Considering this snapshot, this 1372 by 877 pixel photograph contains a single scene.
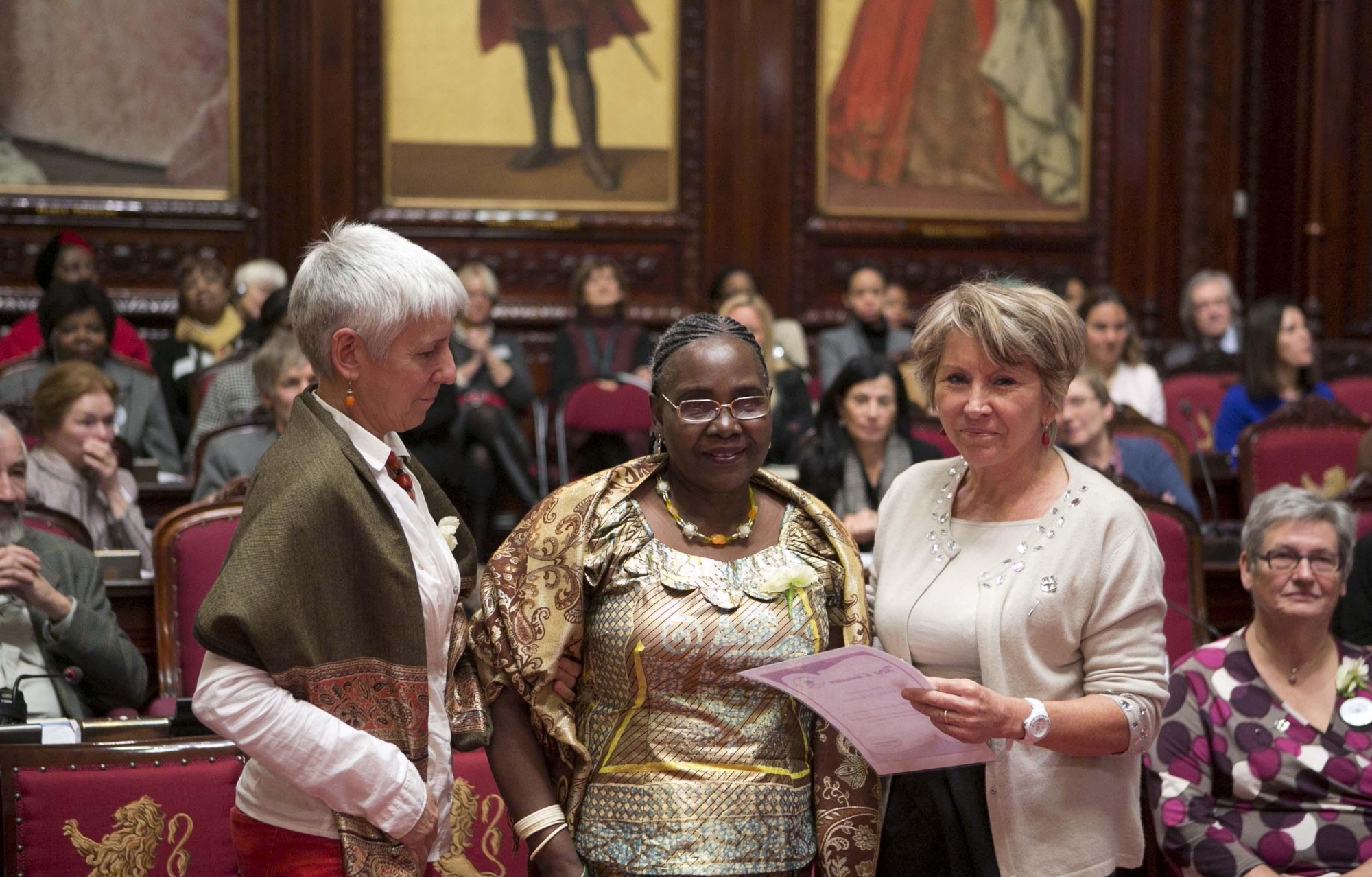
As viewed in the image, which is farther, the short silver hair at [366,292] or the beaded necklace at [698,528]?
the beaded necklace at [698,528]

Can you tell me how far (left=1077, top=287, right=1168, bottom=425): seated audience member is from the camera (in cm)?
638

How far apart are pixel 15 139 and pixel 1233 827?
6760 mm

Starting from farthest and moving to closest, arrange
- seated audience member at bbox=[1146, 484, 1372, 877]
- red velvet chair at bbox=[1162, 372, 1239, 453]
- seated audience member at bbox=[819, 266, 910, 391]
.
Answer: seated audience member at bbox=[819, 266, 910, 391] → red velvet chair at bbox=[1162, 372, 1239, 453] → seated audience member at bbox=[1146, 484, 1372, 877]

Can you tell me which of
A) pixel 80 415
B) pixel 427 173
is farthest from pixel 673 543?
pixel 427 173

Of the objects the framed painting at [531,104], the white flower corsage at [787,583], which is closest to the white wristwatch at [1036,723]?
the white flower corsage at [787,583]

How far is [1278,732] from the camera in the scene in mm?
2732

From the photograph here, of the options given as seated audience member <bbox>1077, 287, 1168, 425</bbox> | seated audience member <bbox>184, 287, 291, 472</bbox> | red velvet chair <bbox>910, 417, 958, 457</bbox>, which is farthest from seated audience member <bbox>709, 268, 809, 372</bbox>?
seated audience member <bbox>184, 287, 291, 472</bbox>

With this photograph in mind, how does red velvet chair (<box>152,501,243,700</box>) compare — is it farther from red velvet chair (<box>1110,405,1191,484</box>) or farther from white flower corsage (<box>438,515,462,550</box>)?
red velvet chair (<box>1110,405,1191,484</box>)

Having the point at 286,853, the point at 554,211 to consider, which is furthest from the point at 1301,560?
the point at 554,211

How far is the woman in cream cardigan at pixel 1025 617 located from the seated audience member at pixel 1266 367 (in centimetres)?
437

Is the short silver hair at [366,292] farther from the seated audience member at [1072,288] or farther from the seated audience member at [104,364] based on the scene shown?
the seated audience member at [1072,288]

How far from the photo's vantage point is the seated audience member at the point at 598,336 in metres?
6.97

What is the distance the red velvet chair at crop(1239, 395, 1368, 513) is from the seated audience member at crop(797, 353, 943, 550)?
1325 millimetres

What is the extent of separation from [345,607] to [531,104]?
21.2 ft
